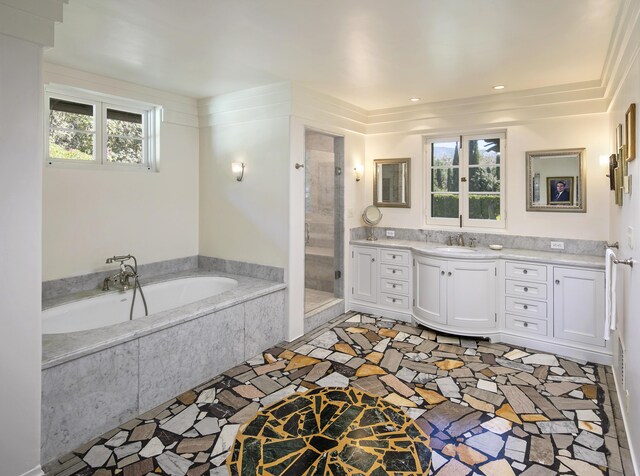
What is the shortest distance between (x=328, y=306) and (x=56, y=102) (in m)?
3.52

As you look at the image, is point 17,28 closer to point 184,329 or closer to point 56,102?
point 56,102

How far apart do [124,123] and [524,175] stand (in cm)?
441

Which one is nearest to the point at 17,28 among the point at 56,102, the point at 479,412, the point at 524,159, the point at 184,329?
the point at 56,102

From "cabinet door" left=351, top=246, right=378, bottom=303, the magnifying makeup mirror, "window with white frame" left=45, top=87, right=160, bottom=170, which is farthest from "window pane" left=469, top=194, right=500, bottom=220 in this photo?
"window with white frame" left=45, top=87, right=160, bottom=170

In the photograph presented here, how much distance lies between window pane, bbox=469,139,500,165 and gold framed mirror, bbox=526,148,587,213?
40 cm

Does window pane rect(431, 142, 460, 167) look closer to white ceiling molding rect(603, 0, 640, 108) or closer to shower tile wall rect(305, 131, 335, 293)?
shower tile wall rect(305, 131, 335, 293)

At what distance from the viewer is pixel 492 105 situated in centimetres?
433

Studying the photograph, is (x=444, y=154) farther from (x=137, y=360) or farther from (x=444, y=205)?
(x=137, y=360)

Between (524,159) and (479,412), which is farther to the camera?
(524,159)

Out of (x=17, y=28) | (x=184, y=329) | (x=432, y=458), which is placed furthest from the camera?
(x=184, y=329)

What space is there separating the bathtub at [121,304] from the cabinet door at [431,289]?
2.10 m

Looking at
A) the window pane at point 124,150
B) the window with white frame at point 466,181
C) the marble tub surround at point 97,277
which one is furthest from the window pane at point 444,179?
the window pane at point 124,150

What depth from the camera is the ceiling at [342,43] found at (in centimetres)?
238

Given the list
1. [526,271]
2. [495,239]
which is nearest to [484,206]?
[495,239]
